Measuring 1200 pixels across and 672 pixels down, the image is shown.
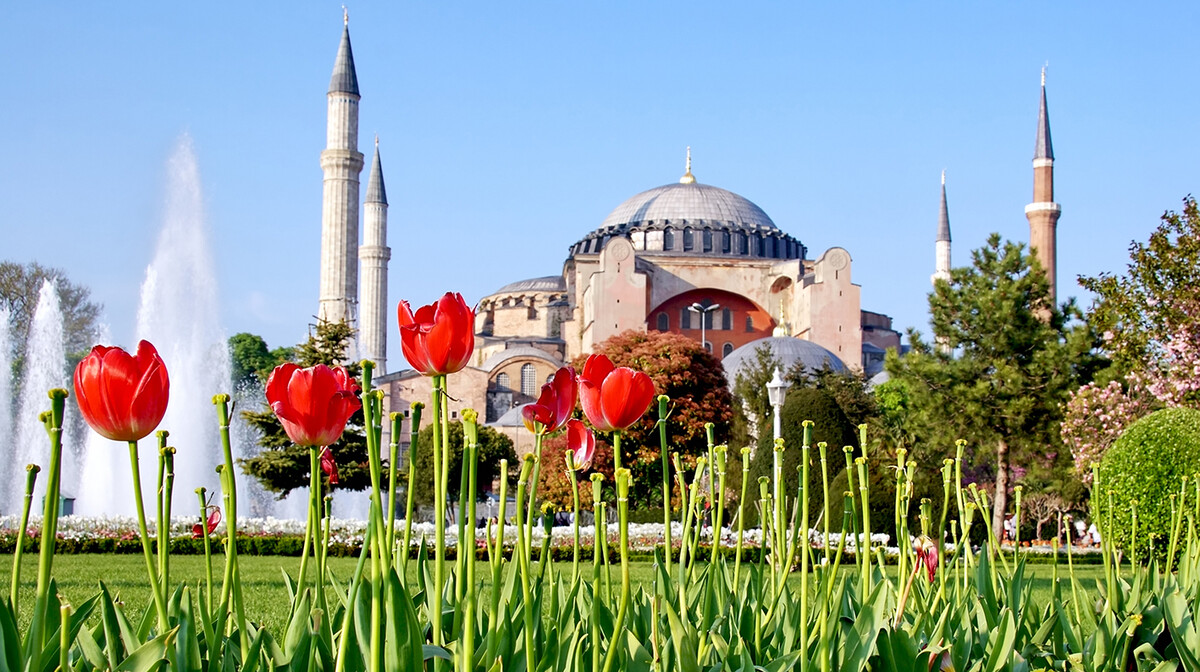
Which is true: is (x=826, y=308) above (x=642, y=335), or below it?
above

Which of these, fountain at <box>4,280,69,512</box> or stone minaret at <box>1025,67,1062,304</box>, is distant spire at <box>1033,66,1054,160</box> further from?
fountain at <box>4,280,69,512</box>

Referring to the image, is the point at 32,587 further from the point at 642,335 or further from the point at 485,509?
the point at 485,509

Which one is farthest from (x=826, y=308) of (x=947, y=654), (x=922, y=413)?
(x=947, y=654)

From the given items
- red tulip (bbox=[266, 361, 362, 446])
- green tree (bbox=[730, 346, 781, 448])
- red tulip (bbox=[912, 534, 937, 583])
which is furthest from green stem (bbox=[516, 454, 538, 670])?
green tree (bbox=[730, 346, 781, 448])

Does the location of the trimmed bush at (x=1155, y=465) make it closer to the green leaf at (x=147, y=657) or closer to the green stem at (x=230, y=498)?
the green stem at (x=230, y=498)

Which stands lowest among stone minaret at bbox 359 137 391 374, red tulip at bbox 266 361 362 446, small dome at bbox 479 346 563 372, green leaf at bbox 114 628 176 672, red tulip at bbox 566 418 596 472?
green leaf at bbox 114 628 176 672

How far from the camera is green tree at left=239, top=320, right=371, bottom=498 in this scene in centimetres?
1692

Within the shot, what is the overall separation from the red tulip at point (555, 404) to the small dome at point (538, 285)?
42813 millimetres

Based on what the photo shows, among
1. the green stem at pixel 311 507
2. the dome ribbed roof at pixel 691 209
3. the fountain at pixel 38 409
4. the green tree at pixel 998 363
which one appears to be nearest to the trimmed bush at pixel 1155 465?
the green stem at pixel 311 507

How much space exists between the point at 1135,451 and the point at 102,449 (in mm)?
13383

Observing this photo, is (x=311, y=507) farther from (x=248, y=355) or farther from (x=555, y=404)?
(x=248, y=355)

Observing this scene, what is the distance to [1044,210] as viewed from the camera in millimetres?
31188

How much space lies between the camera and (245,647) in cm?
159

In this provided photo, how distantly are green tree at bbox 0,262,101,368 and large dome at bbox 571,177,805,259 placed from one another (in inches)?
707
